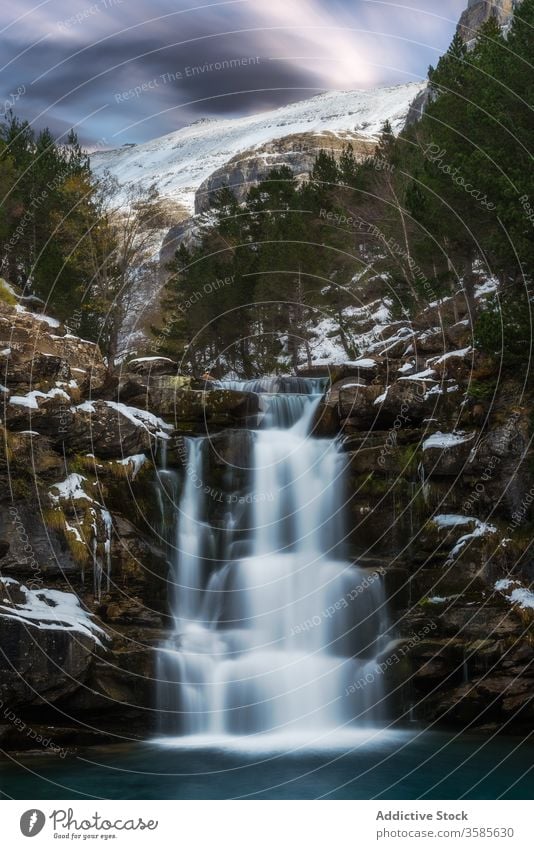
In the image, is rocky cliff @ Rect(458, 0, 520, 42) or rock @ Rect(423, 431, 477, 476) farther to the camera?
rocky cliff @ Rect(458, 0, 520, 42)

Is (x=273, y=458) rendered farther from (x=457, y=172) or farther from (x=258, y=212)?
(x=258, y=212)

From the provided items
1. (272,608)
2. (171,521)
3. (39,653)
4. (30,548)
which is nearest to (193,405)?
(171,521)

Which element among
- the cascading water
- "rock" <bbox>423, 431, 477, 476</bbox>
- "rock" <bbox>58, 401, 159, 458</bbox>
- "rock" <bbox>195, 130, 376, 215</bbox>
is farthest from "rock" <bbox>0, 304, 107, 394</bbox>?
"rock" <bbox>195, 130, 376, 215</bbox>

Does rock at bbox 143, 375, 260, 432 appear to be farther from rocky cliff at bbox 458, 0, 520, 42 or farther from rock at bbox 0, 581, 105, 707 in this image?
rocky cliff at bbox 458, 0, 520, 42

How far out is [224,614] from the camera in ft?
90.1

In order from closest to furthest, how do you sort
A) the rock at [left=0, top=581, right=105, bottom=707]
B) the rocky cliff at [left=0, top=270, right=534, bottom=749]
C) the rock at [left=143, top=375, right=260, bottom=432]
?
the rock at [left=0, top=581, right=105, bottom=707] < the rocky cliff at [left=0, top=270, right=534, bottom=749] < the rock at [left=143, top=375, right=260, bottom=432]

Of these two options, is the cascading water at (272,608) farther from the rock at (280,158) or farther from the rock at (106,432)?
the rock at (280,158)

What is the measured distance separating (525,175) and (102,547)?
17.7 m

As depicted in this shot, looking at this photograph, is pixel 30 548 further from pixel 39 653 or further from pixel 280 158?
pixel 280 158

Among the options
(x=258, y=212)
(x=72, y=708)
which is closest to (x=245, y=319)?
(x=258, y=212)

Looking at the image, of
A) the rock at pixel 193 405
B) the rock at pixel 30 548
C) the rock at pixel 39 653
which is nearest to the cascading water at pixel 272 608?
the rock at pixel 193 405

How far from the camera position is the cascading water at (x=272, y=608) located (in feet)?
82.3

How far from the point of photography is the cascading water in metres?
25.1

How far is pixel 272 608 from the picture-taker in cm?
2747
